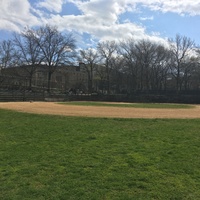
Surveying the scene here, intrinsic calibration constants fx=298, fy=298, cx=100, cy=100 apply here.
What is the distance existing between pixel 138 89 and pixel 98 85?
1564cm

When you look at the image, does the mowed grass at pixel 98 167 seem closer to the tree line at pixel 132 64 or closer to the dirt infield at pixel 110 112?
the dirt infield at pixel 110 112

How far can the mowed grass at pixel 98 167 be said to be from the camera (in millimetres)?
4957

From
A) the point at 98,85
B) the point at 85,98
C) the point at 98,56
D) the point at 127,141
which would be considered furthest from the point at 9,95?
the point at 98,85

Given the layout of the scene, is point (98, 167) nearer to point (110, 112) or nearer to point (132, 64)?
point (110, 112)

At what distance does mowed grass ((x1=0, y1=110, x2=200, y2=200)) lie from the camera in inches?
195

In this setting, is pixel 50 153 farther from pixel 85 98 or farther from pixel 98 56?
pixel 98 56

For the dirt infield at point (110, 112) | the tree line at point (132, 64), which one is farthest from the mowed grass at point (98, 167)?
the tree line at point (132, 64)

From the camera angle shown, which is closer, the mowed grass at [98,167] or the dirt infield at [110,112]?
the mowed grass at [98,167]

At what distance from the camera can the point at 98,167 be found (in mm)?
6320

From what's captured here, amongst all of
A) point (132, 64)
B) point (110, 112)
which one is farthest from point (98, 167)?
point (132, 64)

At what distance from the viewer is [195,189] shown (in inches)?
201

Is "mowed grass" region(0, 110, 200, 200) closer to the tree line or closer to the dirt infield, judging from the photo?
the dirt infield

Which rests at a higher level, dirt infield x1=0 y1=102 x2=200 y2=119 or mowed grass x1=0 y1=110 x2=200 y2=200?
dirt infield x1=0 y1=102 x2=200 y2=119

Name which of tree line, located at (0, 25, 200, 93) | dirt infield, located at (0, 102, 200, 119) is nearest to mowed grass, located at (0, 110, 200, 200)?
dirt infield, located at (0, 102, 200, 119)
